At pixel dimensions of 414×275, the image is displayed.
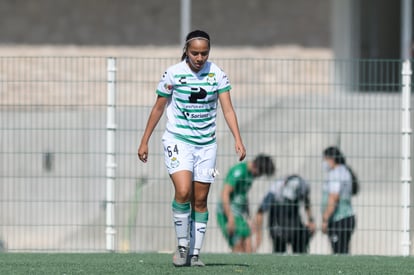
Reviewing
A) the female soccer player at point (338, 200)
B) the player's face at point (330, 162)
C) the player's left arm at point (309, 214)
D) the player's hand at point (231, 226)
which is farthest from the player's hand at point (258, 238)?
the player's face at point (330, 162)

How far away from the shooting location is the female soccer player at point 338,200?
585 inches

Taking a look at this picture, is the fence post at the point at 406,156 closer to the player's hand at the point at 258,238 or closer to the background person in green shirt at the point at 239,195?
the background person in green shirt at the point at 239,195

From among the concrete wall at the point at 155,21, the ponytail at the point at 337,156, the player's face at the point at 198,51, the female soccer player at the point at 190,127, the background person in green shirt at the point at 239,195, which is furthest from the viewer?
the concrete wall at the point at 155,21

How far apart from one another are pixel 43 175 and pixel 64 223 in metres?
0.66

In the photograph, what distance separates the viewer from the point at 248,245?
51.9 ft

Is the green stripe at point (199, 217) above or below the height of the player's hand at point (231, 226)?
above

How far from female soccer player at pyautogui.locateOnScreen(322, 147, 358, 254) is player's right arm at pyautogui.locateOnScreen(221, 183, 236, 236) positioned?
3.42ft

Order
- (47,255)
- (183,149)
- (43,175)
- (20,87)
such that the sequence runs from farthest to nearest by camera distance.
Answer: (43,175)
(20,87)
(47,255)
(183,149)

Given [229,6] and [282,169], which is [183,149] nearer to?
[282,169]

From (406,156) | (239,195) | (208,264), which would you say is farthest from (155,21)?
(208,264)

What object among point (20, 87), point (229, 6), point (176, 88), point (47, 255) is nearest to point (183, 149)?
point (176, 88)

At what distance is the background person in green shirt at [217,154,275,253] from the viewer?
15.3 metres

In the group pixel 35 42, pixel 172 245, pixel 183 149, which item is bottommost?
pixel 172 245

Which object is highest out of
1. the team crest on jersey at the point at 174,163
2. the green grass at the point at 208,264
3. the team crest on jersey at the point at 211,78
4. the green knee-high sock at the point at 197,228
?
the team crest on jersey at the point at 211,78
